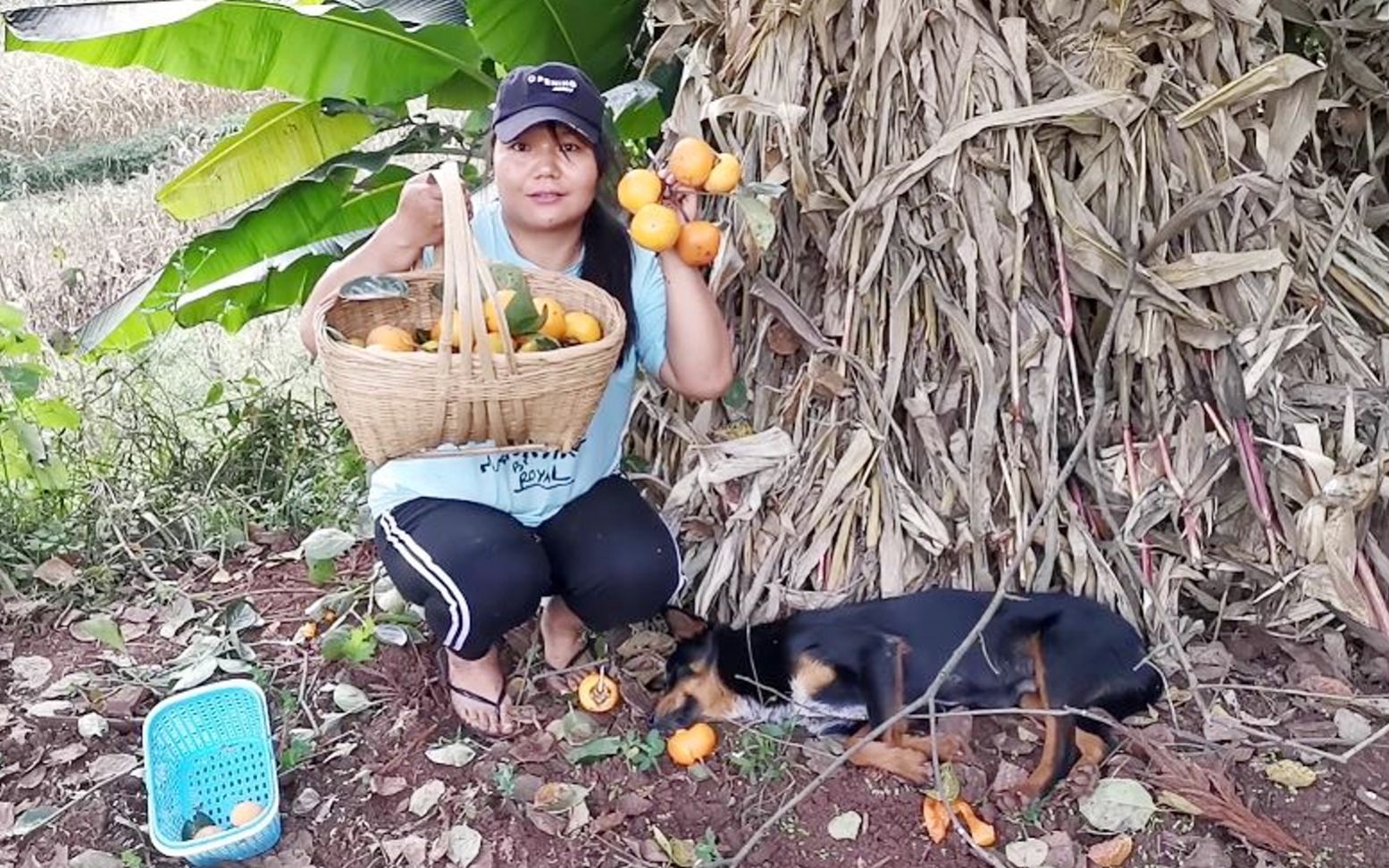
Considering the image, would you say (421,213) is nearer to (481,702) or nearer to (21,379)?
(481,702)

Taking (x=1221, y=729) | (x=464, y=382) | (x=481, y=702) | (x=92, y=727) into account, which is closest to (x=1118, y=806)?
(x=1221, y=729)

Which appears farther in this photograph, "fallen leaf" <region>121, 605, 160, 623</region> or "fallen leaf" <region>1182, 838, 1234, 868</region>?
"fallen leaf" <region>121, 605, 160, 623</region>

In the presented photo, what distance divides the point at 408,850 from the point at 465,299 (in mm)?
813

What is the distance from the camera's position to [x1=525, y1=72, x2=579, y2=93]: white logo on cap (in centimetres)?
168

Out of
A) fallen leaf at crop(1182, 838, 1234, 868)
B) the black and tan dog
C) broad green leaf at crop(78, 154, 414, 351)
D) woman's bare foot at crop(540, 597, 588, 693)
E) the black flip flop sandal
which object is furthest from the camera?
broad green leaf at crop(78, 154, 414, 351)

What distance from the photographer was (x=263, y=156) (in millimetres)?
2686

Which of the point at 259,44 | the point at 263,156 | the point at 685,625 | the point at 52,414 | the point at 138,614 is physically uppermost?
the point at 259,44

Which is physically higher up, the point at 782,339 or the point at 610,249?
the point at 610,249

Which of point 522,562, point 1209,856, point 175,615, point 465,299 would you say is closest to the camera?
point 465,299

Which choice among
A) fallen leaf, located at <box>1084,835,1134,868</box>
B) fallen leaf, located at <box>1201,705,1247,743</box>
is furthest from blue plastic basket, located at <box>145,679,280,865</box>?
fallen leaf, located at <box>1201,705,1247,743</box>

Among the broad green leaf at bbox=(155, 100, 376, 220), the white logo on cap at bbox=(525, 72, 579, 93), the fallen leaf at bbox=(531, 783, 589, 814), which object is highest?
the white logo on cap at bbox=(525, 72, 579, 93)

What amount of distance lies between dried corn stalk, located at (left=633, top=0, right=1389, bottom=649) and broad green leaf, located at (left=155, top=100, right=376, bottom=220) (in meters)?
1.02

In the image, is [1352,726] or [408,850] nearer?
[408,850]

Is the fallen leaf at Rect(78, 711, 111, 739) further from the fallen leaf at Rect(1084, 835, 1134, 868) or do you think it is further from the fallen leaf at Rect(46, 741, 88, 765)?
the fallen leaf at Rect(1084, 835, 1134, 868)
